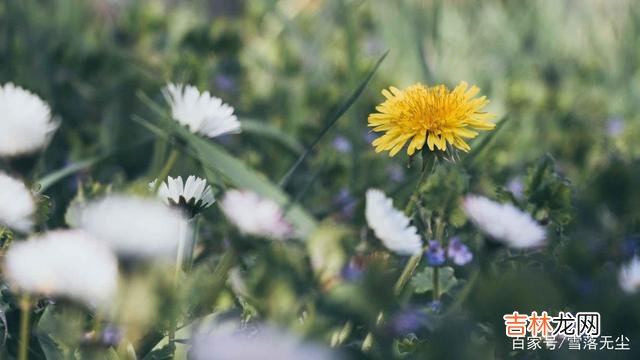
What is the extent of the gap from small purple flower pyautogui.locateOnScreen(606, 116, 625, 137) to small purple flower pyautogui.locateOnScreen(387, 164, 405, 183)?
638mm

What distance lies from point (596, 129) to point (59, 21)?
1.39m

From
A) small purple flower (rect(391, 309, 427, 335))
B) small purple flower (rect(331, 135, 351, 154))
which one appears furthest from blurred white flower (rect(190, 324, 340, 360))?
small purple flower (rect(331, 135, 351, 154))

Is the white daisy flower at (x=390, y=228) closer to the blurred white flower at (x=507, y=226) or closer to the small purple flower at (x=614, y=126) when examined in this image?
the blurred white flower at (x=507, y=226)

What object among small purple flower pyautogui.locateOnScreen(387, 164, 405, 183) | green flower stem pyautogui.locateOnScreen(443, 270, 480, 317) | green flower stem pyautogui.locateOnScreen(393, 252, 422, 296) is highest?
small purple flower pyautogui.locateOnScreen(387, 164, 405, 183)

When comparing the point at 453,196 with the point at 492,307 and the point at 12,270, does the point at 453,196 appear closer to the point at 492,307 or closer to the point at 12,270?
the point at 492,307

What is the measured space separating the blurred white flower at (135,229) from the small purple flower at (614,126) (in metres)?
1.73

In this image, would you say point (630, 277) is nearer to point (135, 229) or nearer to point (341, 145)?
point (135, 229)

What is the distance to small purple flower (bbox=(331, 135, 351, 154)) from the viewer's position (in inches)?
69.5

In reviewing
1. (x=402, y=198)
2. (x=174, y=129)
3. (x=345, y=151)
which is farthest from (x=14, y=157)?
(x=345, y=151)

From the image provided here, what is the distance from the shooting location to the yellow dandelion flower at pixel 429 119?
35.5 inches

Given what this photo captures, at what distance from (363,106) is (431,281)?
105cm

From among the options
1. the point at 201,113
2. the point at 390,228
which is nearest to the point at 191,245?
the point at 201,113

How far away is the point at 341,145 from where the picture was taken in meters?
1.80

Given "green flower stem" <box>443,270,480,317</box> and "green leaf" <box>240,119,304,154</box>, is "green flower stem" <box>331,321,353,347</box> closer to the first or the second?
"green flower stem" <box>443,270,480,317</box>
